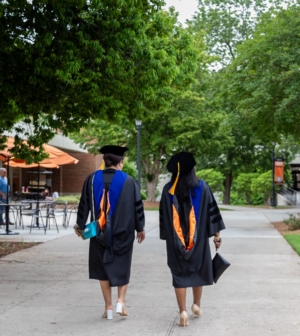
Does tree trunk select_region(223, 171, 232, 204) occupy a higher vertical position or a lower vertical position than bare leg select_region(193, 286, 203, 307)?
higher

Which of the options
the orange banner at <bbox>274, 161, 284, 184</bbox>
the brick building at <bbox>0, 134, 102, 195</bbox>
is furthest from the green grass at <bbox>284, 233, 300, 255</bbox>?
the brick building at <bbox>0, 134, 102, 195</bbox>

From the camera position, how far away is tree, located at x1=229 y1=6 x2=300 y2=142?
19.9 metres

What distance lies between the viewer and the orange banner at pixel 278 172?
43188 mm

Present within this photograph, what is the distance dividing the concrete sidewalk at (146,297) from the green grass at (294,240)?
1.04 feet

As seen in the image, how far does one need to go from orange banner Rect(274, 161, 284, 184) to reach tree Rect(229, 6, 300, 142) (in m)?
21.2

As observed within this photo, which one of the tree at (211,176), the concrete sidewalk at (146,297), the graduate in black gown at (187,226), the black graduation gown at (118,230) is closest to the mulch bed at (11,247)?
the concrete sidewalk at (146,297)

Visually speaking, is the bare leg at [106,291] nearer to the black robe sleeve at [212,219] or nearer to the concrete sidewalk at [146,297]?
the concrete sidewalk at [146,297]

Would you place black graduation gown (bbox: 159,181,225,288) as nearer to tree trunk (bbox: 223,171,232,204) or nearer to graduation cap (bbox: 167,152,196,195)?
graduation cap (bbox: 167,152,196,195)

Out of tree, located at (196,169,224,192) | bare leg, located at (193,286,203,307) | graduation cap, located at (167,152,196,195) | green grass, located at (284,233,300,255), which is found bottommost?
green grass, located at (284,233,300,255)

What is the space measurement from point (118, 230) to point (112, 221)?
0.12 metres

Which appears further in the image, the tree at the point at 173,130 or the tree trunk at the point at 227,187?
the tree trunk at the point at 227,187

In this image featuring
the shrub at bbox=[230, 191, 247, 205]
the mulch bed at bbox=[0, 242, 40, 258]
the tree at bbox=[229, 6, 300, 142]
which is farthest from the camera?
the shrub at bbox=[230, 191, 247, 205]

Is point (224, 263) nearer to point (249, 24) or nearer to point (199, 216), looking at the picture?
point (199, 216)

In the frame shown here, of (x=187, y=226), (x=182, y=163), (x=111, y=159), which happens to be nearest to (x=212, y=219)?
(x=187, y=226)
